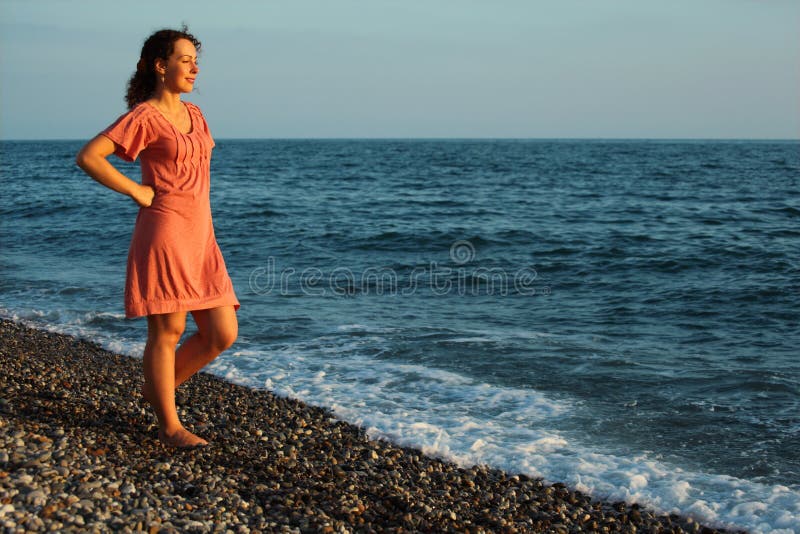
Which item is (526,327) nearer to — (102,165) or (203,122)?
(203,122)

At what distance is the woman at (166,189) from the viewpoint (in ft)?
12.0

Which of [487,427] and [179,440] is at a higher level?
[179,440]

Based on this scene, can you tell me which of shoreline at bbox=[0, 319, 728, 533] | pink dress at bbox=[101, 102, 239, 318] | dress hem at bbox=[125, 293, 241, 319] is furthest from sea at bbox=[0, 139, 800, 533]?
pink dress at bbox=[101, 102, 239, 318]

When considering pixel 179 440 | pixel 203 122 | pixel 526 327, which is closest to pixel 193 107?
pixel 203 122

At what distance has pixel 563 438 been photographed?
5551 millimetres

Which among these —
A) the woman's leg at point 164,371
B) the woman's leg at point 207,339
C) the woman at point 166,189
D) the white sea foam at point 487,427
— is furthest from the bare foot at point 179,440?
the white sea foam at point 487,427

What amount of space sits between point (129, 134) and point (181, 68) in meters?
0.43

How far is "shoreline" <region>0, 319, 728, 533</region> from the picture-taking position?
136 inches

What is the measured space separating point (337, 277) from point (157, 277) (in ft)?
29.2

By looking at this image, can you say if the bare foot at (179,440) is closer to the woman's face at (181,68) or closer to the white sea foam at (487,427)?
the white sea foam at (487,427)

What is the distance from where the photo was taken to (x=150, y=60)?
3.77m

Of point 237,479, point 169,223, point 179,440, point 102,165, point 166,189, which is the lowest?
point 237,479

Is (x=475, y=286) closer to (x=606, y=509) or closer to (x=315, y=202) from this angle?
(x=606, y=509)

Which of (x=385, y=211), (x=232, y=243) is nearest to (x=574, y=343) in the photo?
(x=232, y=243)
